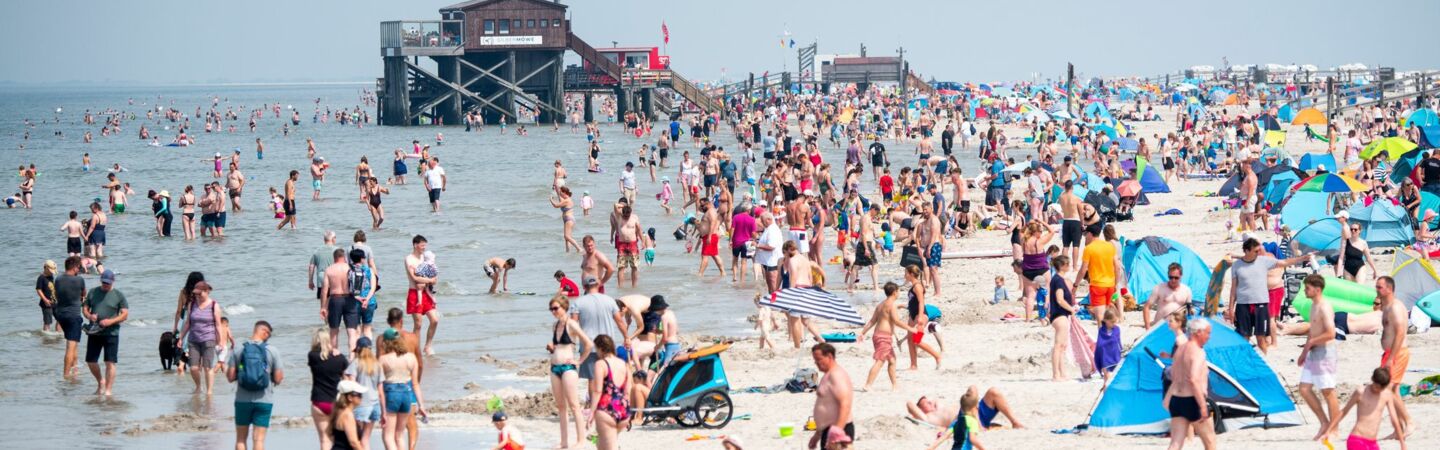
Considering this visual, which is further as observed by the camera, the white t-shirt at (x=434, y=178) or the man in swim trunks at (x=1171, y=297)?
the white t-shirt at (x=434, y=178)

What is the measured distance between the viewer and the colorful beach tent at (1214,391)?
32.1ft

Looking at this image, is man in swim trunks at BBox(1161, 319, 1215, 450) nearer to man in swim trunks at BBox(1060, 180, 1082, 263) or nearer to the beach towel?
the beach towel

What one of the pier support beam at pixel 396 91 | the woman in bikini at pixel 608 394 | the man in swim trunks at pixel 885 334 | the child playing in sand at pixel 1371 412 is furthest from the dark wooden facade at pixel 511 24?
the child playing in sand at pixel 1371 412

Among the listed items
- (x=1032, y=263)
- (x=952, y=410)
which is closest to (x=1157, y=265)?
(x=1032, y=263)

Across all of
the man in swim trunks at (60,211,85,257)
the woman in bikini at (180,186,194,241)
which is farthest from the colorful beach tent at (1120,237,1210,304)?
the woman in bikini at (180,186,194,241)

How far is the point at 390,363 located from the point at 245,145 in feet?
188

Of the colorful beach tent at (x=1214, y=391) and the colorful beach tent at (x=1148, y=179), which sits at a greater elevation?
the colorful beach tent at (x=1148, y=179)

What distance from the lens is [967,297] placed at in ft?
55.3

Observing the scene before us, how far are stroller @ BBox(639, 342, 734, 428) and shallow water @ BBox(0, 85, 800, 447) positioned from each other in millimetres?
2654

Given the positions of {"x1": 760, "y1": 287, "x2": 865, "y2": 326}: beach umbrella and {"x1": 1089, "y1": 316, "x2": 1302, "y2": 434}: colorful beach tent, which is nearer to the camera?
{"x1": 1089, "y1": 316, "x2": 1302, "y2": 434}: colorful beach tent

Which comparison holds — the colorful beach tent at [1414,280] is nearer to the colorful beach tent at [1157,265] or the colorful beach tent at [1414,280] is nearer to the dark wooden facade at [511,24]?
the colorful beach tent at [1157,265]

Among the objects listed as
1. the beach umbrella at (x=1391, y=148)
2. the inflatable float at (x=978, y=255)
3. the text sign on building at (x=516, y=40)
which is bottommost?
the inflatable float at (x=978, y=255)

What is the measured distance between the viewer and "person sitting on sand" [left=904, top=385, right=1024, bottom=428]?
1009cm

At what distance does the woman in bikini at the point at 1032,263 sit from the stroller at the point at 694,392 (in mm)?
4634
